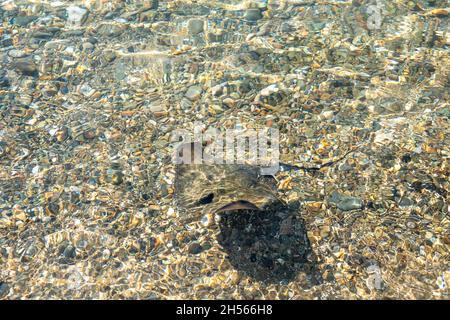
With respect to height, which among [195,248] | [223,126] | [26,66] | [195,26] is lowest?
[195,248]

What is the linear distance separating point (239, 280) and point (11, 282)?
1.59 m

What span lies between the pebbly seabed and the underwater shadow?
0.01 meters

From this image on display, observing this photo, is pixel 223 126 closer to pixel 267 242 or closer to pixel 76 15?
pixel 267 242

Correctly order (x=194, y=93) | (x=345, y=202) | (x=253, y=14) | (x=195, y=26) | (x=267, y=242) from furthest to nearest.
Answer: (x=253, y=14)
(x=195, y=26)
(x=194, y=93)
(x=345, y=202)
(x=267, y=242)

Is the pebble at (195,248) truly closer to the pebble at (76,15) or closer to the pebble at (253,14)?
the pebble at (253,14)

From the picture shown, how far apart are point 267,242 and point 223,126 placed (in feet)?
4.23

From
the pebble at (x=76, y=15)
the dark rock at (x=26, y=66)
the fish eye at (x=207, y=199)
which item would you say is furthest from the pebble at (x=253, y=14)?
the fish eye at (x=207, y=199)

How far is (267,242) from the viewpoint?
143 inches

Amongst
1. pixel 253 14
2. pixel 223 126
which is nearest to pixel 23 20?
pixel 253 14

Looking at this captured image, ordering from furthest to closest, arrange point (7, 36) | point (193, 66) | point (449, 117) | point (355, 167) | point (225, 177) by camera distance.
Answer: point (7, 36), point (193, 66), point (449, 117), point (355, 167), point (225, 177)

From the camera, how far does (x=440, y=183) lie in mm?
3955

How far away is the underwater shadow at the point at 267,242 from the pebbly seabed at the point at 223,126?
0.04 ft
